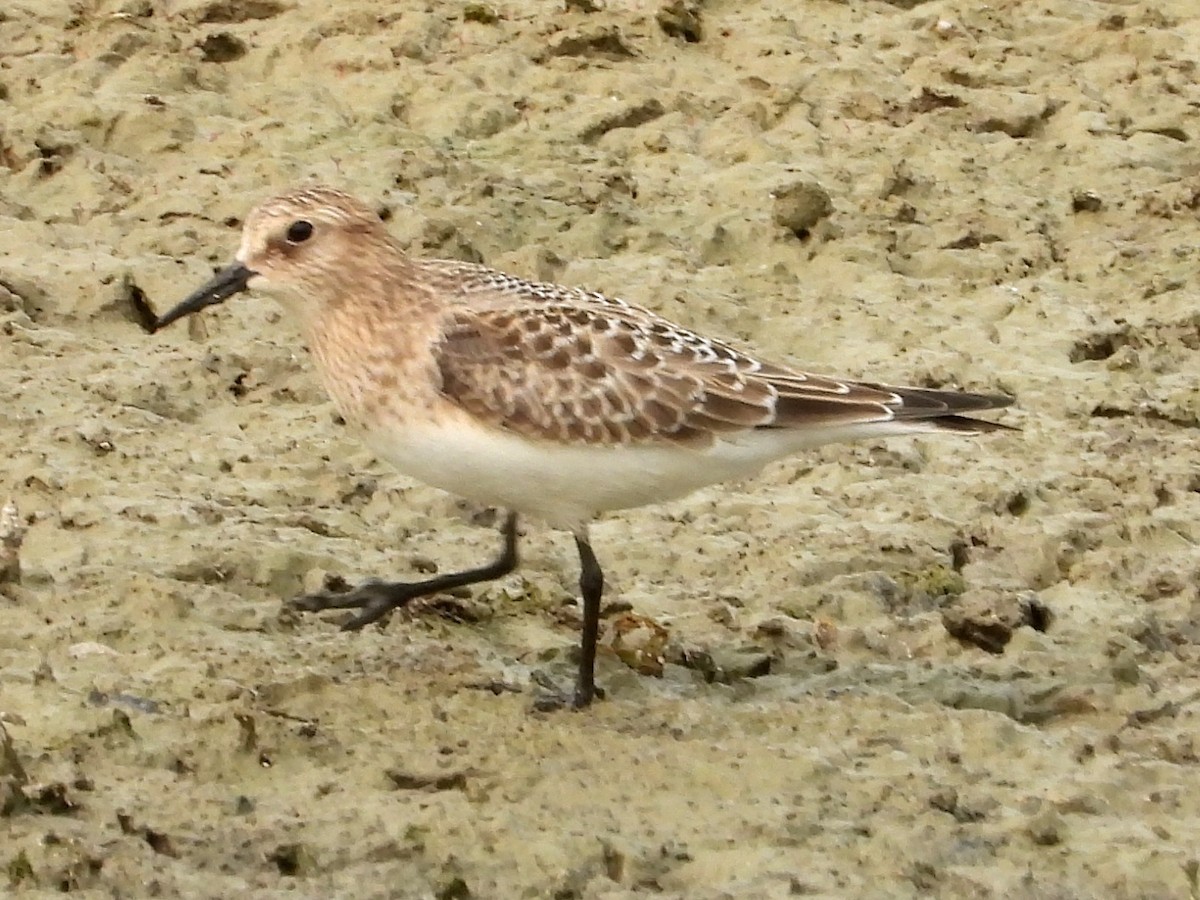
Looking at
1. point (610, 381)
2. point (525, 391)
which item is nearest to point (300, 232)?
point (525, 391)

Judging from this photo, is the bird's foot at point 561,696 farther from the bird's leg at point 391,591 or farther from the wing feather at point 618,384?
the wing feather at point 618,384

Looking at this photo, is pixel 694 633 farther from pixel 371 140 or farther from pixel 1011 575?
pixel 371 140

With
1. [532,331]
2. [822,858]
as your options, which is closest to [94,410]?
[532,331]

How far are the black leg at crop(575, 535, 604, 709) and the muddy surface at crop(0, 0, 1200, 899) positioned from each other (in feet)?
0.38

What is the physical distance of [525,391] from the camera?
481 cm

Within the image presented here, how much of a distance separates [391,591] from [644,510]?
1.09 m

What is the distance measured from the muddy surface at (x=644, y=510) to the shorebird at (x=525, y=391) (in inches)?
18.6

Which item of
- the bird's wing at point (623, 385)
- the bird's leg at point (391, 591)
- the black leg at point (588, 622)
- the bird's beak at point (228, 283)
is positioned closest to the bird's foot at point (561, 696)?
the black leg at point (588, 622)

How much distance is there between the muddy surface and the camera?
4207mm

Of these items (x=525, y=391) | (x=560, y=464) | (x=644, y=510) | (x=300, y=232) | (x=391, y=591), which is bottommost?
(x=644, y=510)

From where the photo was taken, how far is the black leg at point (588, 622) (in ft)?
16.0

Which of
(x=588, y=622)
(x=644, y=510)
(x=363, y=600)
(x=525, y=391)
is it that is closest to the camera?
(x=525, y=391)

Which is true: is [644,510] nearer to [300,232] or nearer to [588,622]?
[588,622]

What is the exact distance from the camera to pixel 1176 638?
17.4 feet
